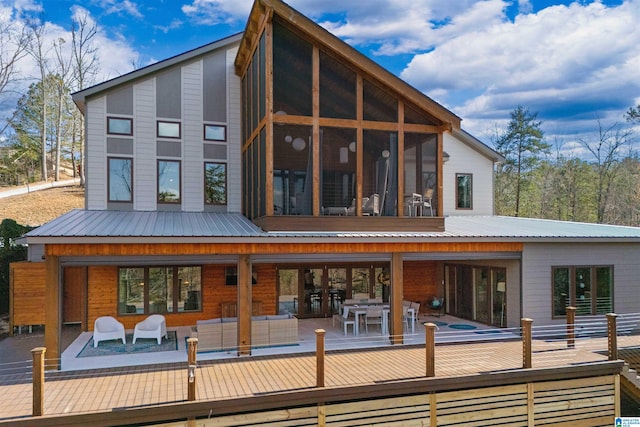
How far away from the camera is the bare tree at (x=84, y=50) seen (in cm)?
3030

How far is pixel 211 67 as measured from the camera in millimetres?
13062

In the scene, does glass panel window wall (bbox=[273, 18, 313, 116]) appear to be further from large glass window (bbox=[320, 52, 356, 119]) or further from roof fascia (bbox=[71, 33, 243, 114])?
roof fascia (bbox=[71, 33, 243, 114])

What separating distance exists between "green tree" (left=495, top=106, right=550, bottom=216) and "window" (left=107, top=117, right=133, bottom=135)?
2520 cm

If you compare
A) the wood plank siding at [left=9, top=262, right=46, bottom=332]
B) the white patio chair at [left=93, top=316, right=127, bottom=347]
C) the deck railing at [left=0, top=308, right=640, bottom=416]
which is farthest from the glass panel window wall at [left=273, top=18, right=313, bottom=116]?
the wood plank siding at [left=9, top=262, right=46, bottom=332]

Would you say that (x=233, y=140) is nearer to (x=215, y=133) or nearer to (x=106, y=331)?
(x=215, y=133)

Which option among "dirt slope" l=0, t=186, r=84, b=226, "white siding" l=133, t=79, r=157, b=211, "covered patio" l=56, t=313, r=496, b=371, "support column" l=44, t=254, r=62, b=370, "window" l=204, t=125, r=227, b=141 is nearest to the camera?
"support column" l=44, t=254, r=62, b=370

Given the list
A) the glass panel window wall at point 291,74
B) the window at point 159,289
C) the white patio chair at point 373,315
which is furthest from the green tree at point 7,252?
the white patio chair at point 373,315

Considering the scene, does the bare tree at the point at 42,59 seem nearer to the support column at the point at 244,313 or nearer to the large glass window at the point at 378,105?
the large glass window at the point at 378,105

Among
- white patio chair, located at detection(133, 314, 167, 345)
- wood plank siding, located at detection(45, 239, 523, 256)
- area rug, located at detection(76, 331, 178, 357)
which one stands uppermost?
wood plank siding, located at detection(45, 239, 523, 256)

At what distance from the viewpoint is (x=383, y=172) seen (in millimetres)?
11680

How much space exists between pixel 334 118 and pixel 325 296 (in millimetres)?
5771

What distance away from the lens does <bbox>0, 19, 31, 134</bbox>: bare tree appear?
86.7 ft

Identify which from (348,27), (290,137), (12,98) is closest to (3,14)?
(12,98)

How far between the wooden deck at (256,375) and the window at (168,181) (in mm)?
5594
